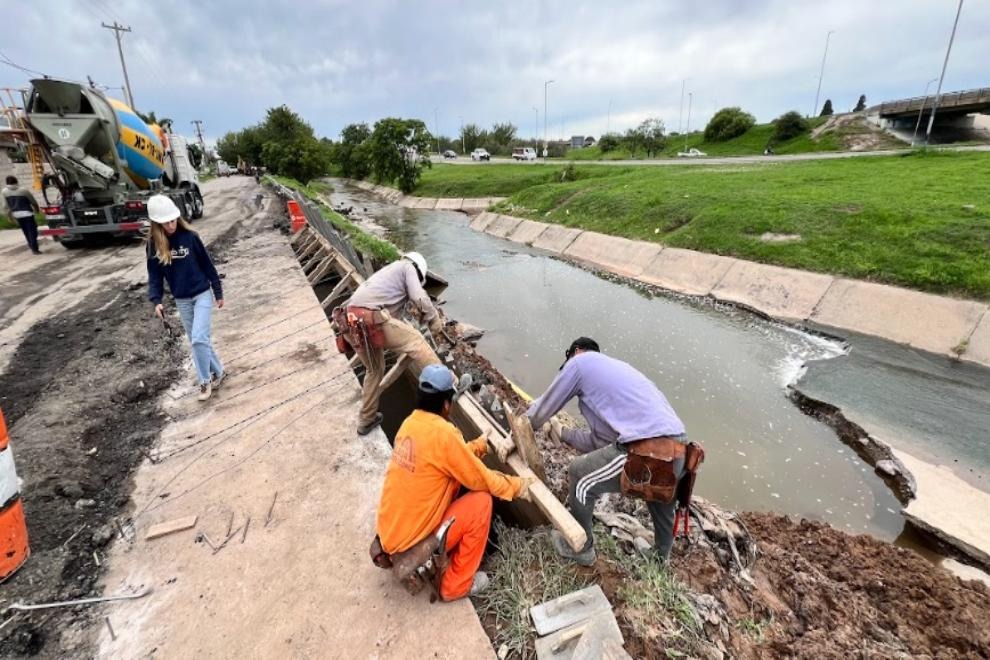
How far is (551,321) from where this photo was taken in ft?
35.8

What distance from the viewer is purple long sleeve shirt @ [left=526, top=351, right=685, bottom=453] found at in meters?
2.83

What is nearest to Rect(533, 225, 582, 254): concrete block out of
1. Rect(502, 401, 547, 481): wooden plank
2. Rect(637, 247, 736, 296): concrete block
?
Rect(637, 247, 736, 296): concrete block

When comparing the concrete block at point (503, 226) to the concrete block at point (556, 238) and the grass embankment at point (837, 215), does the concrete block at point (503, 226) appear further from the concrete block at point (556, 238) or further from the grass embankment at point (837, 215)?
the concrete block at point (556, 238)

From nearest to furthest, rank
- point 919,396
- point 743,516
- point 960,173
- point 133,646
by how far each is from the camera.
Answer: point 133,646, point 743,516, point 919,396, point 960,173

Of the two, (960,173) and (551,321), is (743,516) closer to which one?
(551,321)

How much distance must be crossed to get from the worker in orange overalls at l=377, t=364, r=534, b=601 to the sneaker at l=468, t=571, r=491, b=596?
6 cm

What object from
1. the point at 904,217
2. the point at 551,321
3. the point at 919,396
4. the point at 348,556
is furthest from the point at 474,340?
the point at 904,217

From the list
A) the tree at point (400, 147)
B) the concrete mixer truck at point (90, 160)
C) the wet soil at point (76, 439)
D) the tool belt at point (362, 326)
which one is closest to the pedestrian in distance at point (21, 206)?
the concrete mixer truck at point (90, 160)

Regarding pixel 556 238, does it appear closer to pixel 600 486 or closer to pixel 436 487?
pixel 600 486

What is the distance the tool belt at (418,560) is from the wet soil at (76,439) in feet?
5.47

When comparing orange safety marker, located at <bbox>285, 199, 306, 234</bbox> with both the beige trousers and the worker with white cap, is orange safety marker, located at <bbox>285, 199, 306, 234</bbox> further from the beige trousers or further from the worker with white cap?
the beige trousers

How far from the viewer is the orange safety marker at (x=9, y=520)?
8.86ft

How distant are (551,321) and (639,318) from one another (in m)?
2.05

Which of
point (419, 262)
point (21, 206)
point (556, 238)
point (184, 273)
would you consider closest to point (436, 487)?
point (419, 262)
